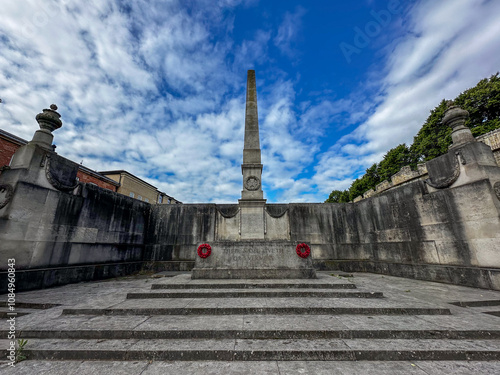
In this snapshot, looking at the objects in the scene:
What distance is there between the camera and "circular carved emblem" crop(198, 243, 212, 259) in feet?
26.9

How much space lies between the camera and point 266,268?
8.00 meters

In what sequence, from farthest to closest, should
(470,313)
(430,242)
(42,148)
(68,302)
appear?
(430,242)
(42,148)
(68,302)
(470,313)

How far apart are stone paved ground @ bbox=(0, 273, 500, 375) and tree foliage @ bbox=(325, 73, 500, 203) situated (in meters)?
23.4

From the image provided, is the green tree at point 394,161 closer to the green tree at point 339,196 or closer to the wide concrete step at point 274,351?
the green tree at point 339,196

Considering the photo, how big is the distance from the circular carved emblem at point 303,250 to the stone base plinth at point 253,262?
13 cm

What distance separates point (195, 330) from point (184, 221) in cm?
958

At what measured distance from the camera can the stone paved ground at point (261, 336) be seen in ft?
9.95

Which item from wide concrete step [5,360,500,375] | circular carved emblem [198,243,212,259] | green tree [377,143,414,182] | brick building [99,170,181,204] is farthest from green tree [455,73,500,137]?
brick building [99,170,181,204]

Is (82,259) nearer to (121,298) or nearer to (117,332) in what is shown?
(121,298)

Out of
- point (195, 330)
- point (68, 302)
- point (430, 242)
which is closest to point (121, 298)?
point (68, 302)

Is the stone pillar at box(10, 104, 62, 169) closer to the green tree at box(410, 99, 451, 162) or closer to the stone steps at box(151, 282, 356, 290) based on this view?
the stone steps at box(151, 282, 356, 290)

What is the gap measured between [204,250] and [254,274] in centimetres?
228

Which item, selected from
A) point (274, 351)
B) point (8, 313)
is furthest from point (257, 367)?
point (8, 313)

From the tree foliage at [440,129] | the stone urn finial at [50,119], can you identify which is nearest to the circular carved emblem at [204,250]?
the stone urn finial at [50,119]
